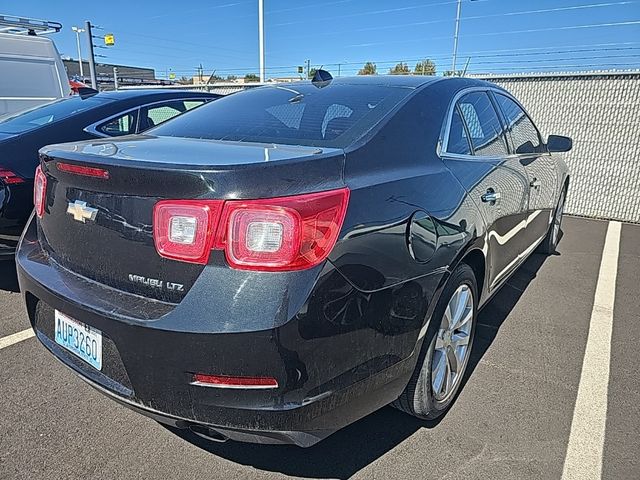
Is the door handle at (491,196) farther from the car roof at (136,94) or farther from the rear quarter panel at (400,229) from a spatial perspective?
the car roof at (136,94)

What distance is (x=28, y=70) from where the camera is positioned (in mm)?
7801

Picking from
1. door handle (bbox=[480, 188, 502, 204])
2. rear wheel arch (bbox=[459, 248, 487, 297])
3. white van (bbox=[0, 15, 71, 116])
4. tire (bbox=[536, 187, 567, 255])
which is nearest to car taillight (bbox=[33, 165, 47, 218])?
rear wheel arch (bbox=[459, 248, 487, 297])

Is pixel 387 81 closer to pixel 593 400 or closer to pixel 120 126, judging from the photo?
pixel 593 400

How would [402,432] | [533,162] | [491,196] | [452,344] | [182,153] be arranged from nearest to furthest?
1. [182,153]
2. [402,432]
3. [452,344]
4. [491,196]
5. [533,162]

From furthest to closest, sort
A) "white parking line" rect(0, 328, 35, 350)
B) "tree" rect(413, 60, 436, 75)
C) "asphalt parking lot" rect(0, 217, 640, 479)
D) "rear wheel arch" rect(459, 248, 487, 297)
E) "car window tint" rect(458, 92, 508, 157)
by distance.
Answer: "tree" rect(413, 60, 436, 75) < "white parking line" rect(0, 328, 35, 350) < "car window tint" rect(458, 92, 508, 157) < "rear wheel arch" rect(459, 248, 487, 297) < "asphalt parking lot" rect(0, 217, 640, 479)

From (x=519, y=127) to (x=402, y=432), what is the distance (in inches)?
95.9

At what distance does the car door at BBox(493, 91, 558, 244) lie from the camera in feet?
11.1

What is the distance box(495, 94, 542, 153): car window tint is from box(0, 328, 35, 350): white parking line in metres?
3.42

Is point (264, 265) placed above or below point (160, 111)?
below

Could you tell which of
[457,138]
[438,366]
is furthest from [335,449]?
[457,138]

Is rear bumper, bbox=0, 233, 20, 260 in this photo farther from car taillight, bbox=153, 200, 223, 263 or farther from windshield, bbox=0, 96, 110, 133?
car taillight, bbox=153, 200, 223, 263

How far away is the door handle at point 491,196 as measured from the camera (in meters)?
2.52

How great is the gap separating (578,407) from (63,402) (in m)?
2.57

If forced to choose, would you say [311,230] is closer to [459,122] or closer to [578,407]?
[459,122]
